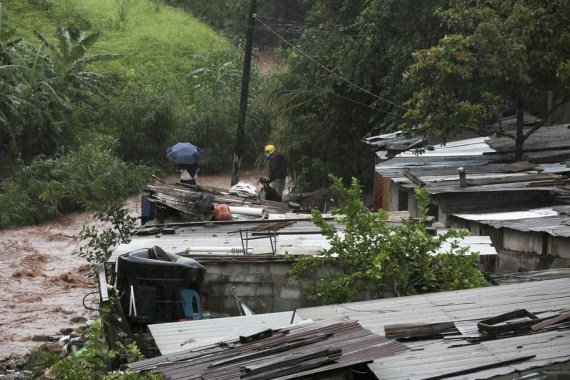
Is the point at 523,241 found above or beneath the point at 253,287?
above

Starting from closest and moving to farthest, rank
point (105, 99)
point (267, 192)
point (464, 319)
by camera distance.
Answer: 1. point (464, 319)
2. point (267, 192)
3. point (105, 99)

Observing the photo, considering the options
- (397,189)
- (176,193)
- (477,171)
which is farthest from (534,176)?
(176,193)

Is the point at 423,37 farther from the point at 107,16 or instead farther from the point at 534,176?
the point at 107,16

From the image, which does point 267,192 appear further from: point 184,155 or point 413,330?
point 413,330

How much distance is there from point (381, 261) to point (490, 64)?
7.67m

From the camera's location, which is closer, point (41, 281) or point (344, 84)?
point (41, 281)

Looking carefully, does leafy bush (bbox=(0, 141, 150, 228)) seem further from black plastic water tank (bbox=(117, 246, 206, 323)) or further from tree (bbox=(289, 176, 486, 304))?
tree (bbox=(289, 176, 486, 304))

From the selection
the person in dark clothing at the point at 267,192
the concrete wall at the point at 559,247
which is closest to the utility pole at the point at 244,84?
the person in dark clothing at the point at 267,192

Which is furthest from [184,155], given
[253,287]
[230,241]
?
[253,287]

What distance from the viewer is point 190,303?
10.8 metres

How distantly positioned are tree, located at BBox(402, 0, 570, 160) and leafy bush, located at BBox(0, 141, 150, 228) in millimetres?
10948

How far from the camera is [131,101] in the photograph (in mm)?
34438

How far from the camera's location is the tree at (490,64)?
17.3 meters

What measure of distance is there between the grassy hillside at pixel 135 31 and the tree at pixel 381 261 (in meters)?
27.3
